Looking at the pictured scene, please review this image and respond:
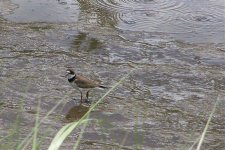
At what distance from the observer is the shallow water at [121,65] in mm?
6766

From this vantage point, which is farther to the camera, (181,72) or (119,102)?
(181,72)

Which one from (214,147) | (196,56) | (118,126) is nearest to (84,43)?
(196,56)

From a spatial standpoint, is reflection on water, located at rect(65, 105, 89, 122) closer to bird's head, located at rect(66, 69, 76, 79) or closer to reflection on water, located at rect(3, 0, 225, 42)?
bird's head, located at rect(66, 69, 76, 79)

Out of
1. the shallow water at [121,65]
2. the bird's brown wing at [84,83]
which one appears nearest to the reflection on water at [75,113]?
the shallow water at [121,65]

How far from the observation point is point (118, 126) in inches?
269

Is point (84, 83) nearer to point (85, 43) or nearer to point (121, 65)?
point (121, 65)

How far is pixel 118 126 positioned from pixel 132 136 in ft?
1.00

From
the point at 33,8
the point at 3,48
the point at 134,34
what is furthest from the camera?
the point at 33,8

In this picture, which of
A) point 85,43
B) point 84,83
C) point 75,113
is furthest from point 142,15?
point 75,113

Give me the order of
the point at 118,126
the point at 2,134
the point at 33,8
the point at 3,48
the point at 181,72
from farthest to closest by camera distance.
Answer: the point at 33,8 < the point at 3,48 < the point at 181,72 < the point at 118,126 < the point at 2,134

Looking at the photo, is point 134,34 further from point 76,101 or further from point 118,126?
point 118,126

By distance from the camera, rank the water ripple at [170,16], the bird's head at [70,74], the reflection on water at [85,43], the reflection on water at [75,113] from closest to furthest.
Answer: the reflection on water at [75,113] < the bird's head at [70,74] < the reflection on water at [85,43] < the water ripple at [170,16]

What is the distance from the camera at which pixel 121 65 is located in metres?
8.95

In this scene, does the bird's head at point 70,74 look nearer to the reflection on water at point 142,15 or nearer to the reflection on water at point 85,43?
the reflection on water at point 85,43
